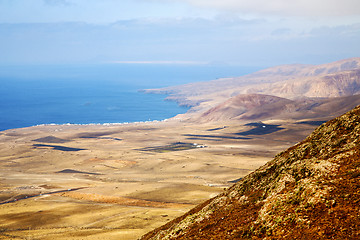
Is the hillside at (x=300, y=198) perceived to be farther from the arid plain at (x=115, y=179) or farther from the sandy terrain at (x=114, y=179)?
the arid plain at (x=115, y=179)

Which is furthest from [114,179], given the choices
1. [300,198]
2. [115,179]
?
[300,198]

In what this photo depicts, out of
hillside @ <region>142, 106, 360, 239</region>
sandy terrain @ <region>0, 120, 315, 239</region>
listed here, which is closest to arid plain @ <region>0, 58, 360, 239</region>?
sandy terrain @ <region>0, 120, 315, 239</region>

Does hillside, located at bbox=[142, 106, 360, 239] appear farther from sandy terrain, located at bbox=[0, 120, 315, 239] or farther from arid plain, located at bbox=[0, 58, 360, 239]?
arid plain, located at bbox=[0, 58, 360, 239]

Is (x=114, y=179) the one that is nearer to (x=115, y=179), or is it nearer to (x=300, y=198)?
(x=115, y=179)

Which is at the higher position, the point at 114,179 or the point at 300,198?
the point at 300,198

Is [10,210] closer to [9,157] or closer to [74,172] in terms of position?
[74,172]

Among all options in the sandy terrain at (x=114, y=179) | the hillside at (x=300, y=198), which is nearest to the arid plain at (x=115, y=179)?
the sandy terrain at (x=114, y=179)
